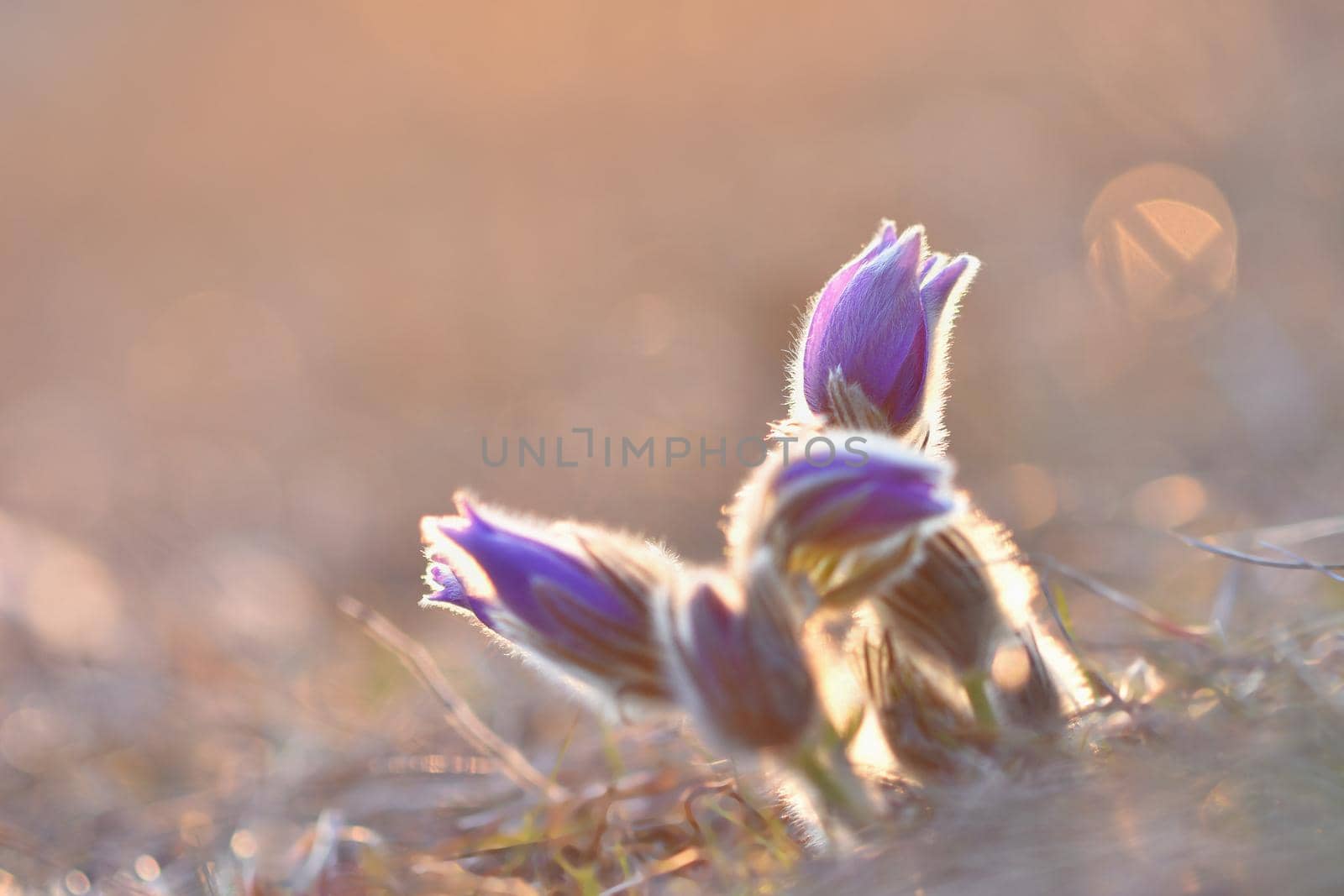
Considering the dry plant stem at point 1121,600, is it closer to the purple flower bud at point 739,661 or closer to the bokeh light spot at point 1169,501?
the purple flower bud at point 739,661

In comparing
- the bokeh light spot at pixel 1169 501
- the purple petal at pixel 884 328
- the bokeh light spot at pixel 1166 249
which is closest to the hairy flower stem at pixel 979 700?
the purple petal at pixel 884 328

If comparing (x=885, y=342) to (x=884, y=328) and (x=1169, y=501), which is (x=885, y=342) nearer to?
(x=884, y=328)

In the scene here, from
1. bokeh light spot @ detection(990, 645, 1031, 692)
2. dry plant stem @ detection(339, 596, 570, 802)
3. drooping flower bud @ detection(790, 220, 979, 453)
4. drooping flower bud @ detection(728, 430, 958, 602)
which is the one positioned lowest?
dry plant stem @ detection(339, 596, 570, 802)

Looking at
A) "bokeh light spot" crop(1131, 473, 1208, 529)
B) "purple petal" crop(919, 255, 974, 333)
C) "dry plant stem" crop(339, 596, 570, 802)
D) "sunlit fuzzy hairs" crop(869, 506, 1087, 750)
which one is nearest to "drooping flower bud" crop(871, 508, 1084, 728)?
"sunlit fuzzy hairs" crop(869, 506, 1087, 750)

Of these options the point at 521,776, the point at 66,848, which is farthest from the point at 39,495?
the point at 521,776

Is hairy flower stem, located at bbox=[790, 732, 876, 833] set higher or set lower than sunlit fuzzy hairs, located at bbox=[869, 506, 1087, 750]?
lower

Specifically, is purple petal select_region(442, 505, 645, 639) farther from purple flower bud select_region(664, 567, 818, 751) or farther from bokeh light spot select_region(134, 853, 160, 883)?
bokeh light spot select_region(134, 853, 160, 883)
